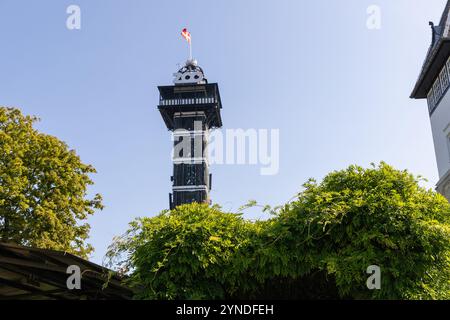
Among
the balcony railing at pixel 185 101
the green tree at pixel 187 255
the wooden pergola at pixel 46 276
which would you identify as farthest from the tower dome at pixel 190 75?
the green tree at pixel 187 255

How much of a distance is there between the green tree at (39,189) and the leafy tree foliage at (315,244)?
16.1 meters

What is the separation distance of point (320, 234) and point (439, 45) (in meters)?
17.6

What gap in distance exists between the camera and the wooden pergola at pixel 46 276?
7641 mm

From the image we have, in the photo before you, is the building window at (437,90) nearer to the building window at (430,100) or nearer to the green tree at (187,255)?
the building window at (430,100)

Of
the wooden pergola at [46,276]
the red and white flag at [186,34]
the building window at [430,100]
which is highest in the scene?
the red and white flag at [186,34]

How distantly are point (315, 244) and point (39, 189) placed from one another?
19283mm

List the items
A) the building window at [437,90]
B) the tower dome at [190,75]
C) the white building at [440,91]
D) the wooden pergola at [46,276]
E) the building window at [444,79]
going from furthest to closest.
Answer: the tower dome at [190,75], the building window at [437,90], the building window at [444,79], the white building at [440,91], the wooden pergola at [46,276]

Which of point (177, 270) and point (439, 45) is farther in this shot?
point (439, 45)

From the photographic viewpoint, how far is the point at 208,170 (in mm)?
54812

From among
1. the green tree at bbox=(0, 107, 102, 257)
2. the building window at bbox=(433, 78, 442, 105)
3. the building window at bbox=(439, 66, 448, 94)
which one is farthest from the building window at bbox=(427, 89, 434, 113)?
the green tree at bbox=(0, 107, 102, 257)

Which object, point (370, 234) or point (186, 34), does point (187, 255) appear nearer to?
point (370, 234)
